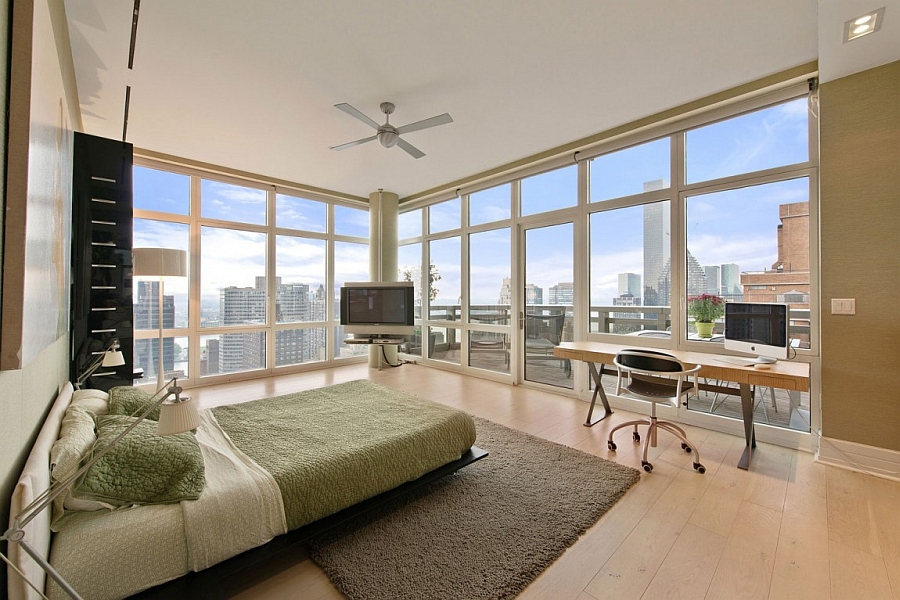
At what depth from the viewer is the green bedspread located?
1742 mm

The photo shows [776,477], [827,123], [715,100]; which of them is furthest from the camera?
[715,100]

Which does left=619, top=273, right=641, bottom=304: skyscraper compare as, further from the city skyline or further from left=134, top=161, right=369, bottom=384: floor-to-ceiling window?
left=134, top=161, right=369, bottom=384: floor-to-ceiling window

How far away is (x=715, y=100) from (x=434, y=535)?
3909mm

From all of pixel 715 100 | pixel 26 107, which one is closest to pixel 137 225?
pixel 26 107

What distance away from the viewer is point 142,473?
1.43m

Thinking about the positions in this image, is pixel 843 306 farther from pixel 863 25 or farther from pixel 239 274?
pixel 239 274

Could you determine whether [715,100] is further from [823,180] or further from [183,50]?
[183,50]

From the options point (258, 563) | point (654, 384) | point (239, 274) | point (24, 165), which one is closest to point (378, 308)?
point (239, 274)

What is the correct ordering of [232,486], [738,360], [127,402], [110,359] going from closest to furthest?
[232,486], [127,402], [110,359], [738,360]

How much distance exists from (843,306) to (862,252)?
0.38 metres

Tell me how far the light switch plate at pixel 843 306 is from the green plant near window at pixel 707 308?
2.26 feet

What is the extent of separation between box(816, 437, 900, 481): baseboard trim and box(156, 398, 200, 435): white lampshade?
3813 mm

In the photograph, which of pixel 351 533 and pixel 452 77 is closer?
pixel 351 533

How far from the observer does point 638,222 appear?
3.78 meters
